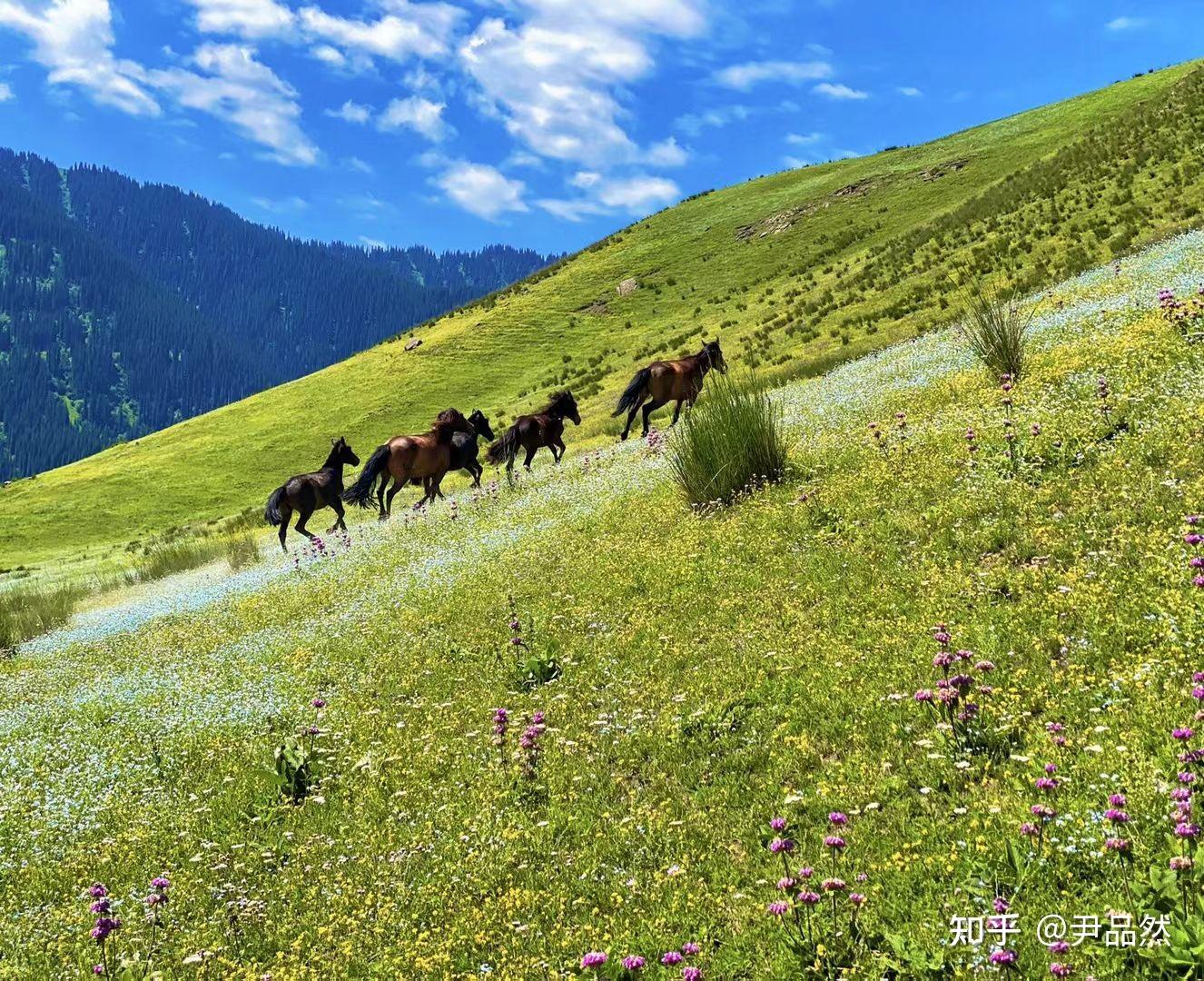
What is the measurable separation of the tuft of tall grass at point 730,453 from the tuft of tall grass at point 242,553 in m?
18.4

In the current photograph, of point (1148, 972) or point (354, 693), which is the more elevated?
point (354, 693)

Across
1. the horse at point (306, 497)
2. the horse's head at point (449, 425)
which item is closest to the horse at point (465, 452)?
the horse's head at point (449, 425)

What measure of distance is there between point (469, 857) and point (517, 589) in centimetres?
612

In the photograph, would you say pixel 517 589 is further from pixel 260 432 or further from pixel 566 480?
pixel 260 432

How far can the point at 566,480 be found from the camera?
2072 centimetres

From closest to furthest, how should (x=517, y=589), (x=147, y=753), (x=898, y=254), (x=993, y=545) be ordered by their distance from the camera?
(x=993, y=545) → (x=147, y=753) → (x=517, y=589) → (x=898, y=254)

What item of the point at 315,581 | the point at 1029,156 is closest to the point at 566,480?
the point at 315,581

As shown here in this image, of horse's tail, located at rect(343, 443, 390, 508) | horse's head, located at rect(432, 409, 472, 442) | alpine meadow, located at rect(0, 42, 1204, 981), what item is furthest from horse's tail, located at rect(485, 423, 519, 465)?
alpine meadow, located at rect(0, 42, 1204, 981)

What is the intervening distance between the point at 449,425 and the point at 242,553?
343 inches

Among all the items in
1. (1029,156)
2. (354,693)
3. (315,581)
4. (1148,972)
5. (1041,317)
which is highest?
(1029,156)

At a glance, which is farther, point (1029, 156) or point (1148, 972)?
point (1029, 156)

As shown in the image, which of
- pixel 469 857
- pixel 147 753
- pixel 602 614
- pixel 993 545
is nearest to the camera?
pixel 469 857

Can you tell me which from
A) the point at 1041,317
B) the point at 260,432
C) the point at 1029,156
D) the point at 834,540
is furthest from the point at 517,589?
the point at 1029,156

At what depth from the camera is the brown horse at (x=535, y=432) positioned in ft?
83.1
